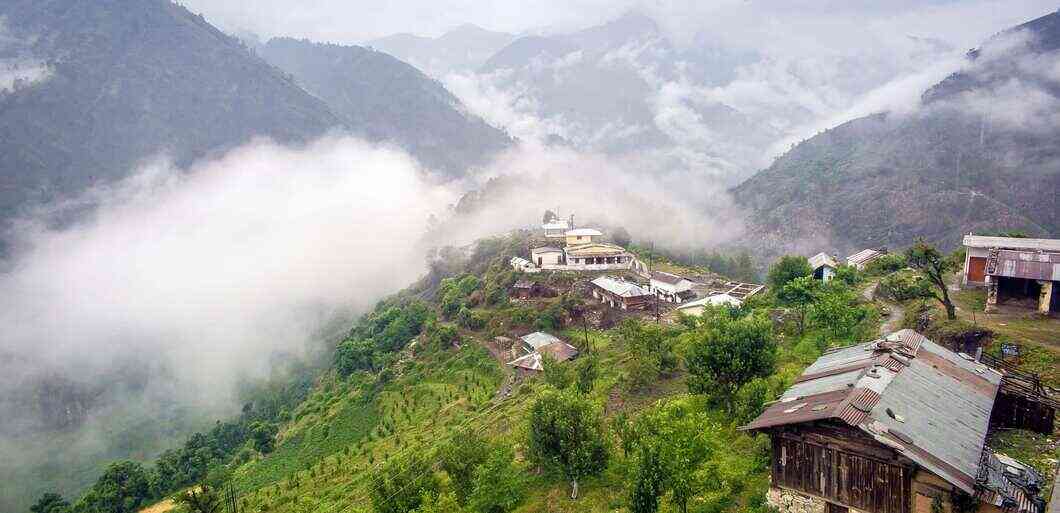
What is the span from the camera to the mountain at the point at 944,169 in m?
99.4

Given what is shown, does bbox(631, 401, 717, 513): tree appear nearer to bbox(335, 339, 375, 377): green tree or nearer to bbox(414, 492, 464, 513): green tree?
bbox(414, 492, 464, 513): green tree

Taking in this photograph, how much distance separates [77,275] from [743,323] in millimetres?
211928

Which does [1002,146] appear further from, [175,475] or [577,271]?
[175,475]

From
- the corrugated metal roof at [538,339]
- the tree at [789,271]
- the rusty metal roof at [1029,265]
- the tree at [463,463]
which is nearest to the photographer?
the tree at [463,463]

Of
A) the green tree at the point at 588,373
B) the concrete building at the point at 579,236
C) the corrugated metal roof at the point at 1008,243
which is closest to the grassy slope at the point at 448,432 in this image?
the green tree at the point at 588,373

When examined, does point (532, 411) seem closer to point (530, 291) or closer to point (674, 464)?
point (674, 464)

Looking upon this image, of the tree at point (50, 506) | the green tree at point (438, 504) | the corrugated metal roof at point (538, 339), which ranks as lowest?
the tree at point (50, 506)

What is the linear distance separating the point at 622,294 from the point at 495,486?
38.6 m

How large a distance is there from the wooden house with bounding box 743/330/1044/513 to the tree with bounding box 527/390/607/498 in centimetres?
841

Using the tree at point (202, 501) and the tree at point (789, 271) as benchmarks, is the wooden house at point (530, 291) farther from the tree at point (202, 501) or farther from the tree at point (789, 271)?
the tree at point (202, 501)

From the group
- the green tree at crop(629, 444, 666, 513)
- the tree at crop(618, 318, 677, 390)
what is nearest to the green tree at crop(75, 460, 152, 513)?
the tree at crop(618, 318, 677, 390)

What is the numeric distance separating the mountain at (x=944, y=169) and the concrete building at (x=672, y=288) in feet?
177

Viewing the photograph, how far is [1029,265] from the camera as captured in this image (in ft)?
116

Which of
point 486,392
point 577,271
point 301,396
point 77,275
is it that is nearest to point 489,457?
point 486,392
